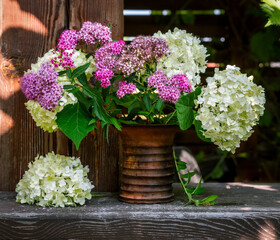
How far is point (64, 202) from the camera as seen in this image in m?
1.48

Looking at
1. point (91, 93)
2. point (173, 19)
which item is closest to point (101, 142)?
point (91, 93)

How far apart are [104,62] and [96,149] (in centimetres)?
51

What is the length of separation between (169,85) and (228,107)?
0.21m

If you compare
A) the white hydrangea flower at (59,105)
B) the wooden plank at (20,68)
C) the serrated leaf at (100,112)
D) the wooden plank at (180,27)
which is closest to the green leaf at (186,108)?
the serrated leaf at (100,112)

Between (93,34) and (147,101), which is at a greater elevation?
(93,34)

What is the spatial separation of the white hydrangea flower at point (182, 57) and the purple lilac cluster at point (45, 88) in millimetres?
360

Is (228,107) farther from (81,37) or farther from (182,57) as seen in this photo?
(81,37)

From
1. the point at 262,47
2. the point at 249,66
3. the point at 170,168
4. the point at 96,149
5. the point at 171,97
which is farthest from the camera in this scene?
the point at 249,66

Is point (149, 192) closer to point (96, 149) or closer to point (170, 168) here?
point (170, 168)

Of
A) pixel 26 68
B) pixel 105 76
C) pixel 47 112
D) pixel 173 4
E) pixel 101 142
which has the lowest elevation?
pixel 101 142

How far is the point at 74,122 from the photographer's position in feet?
4.57

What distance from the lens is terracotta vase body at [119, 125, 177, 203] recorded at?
1.51 meters

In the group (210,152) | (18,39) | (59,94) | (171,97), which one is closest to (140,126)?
(171,97)

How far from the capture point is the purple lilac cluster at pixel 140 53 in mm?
1339
